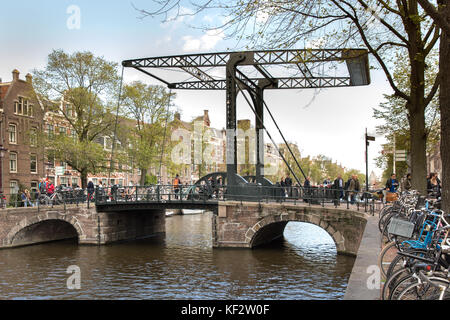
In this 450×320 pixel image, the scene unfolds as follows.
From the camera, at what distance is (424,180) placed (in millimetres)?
11469

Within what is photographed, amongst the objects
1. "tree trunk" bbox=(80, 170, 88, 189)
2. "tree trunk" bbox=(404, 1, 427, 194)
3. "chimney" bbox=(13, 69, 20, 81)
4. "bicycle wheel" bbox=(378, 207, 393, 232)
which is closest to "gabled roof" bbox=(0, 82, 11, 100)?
"chimney" bbox=(13, 69, 20, 81)

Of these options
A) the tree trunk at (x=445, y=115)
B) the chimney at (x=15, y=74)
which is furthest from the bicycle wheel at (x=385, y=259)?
the chimney at (x=15, y=74)

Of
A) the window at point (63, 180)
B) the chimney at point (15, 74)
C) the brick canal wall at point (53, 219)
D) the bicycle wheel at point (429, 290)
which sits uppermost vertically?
the chimney at point (15, 74)

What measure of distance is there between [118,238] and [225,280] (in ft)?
37.1

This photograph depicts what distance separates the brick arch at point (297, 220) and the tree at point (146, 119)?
51.8ft

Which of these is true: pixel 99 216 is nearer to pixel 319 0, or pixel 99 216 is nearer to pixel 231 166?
pixel 231 166

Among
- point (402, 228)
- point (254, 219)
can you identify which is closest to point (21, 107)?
point (254, 219)

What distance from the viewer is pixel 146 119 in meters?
35.1

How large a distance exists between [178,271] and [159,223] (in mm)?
12274

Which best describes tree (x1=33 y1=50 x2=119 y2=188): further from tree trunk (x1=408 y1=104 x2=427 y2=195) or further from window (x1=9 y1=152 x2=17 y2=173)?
tree trunk (x1=408 y1=104 x2=427 y2=195)

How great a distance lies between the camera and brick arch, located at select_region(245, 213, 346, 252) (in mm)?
17469

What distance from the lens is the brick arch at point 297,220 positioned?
17469 mm

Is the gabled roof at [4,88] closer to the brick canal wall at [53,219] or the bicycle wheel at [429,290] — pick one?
the brick canal wall at [53,219]
